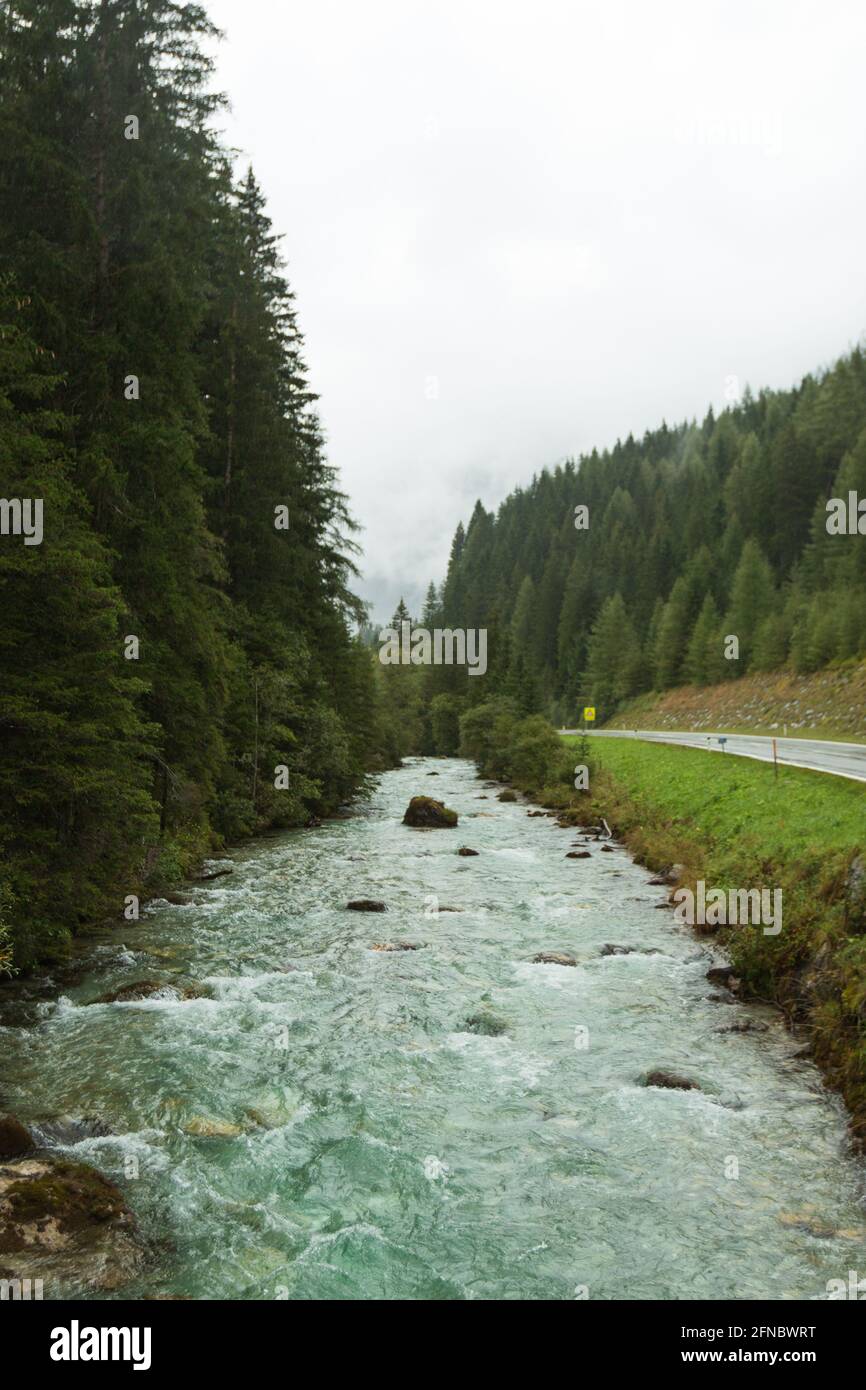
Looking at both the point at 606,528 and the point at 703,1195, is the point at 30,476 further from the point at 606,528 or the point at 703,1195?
the point at 606,528

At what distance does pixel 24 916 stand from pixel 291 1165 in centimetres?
643

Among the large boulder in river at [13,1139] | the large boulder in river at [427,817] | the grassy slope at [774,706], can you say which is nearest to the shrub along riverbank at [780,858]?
the large boulder in river at [427,817]

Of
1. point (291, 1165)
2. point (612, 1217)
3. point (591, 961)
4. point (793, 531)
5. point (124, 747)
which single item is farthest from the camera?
point (793, 531)

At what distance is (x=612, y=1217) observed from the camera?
7.48 m

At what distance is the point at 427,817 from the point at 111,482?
20.7 metres

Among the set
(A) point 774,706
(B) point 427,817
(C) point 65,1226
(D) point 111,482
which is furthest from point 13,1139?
(A) point 774,706

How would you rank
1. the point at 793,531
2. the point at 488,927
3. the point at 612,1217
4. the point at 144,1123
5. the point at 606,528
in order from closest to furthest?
the point at 612,1217 → the point at 144,1123 → the point at 488,927 → the point at 793,531 → the point at 606,528

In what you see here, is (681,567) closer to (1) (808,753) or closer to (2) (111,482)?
(1) (808,753)

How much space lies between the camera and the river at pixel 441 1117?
685 centimetres

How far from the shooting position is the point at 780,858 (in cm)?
1634

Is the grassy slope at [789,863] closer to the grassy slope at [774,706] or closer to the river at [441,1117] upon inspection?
the river at [441,1117]

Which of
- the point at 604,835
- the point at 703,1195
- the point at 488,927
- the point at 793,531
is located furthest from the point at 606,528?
the point at 703,1195

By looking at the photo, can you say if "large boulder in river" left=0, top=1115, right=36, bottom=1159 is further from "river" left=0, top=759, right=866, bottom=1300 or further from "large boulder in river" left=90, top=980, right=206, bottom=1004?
"large boulder in river" left=90, top=980, right=206, bottom=1004

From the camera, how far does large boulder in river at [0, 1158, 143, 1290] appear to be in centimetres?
629
